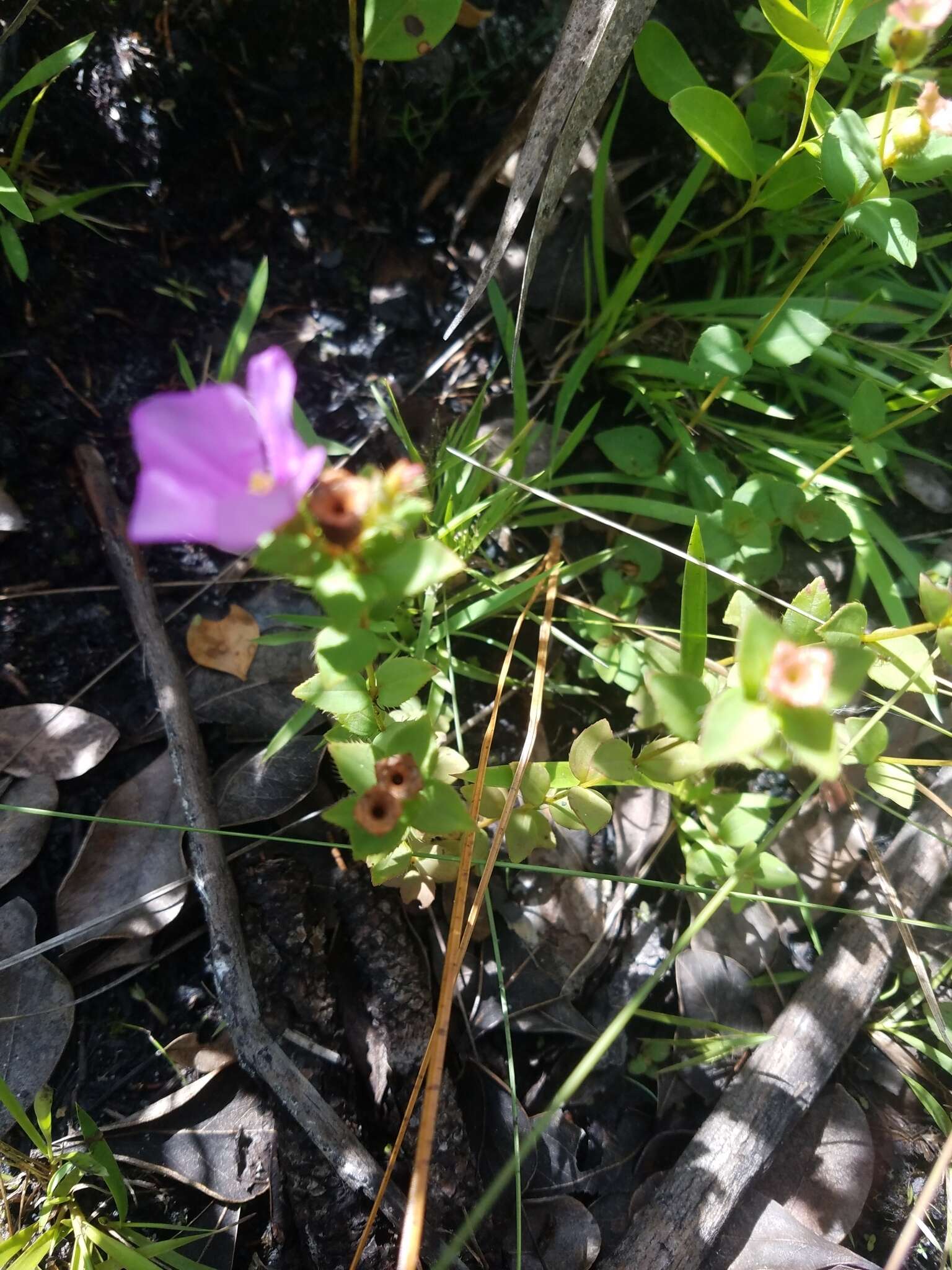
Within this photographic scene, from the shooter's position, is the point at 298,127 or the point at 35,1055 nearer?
the point at 35,1055

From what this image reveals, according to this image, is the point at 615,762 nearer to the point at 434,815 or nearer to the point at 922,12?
the point at 434,815

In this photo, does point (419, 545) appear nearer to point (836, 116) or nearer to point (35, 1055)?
point (836, 116)

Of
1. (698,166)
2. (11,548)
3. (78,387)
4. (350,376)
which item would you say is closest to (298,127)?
(350,376)

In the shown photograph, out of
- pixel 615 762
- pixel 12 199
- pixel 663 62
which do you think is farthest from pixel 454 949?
pixel 663 62

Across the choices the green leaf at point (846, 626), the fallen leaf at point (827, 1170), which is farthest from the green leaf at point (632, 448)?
the fallen leaf at point (827, 1170)

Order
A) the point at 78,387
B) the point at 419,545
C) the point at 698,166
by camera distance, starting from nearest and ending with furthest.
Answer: the point at 419,545
the point at 698,166
the point at 78,387

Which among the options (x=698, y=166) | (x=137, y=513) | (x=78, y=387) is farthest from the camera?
(x=78, y=387)
